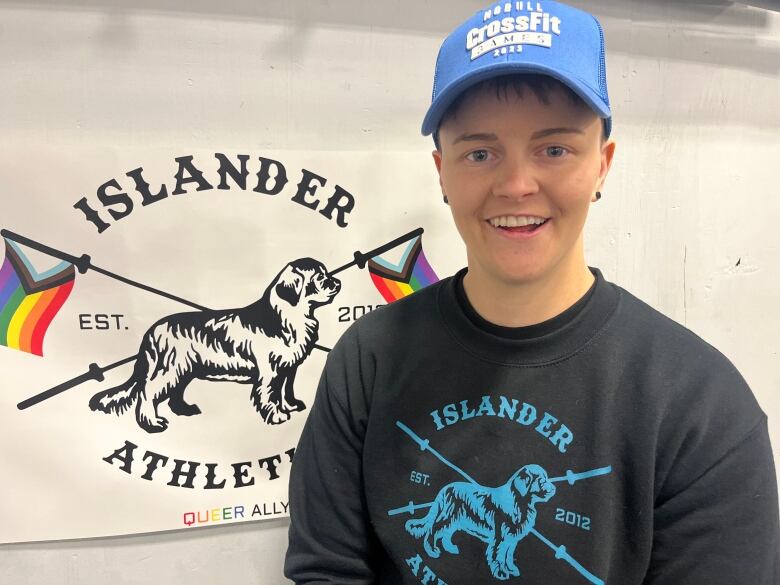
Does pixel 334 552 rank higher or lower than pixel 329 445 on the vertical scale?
lower

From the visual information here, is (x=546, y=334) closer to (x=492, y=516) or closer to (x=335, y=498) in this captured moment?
(x=492, y=516)

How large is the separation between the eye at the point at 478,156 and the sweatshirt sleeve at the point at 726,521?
1.22 feet

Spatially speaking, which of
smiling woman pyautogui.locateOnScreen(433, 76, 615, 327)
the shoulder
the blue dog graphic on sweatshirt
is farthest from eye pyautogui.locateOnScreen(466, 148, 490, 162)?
the blue dog graphic on sweatshirt

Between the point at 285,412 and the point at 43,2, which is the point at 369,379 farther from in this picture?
the point at 43,2

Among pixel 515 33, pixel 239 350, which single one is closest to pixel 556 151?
pixel 515 33

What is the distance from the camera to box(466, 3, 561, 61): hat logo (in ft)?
1.66

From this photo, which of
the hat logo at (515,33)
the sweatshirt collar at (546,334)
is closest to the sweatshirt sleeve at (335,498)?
the sweatshirt collar at (546,334)

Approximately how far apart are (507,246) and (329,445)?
0.33m

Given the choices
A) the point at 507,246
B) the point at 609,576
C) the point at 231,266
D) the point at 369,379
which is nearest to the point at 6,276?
the point at 231,266

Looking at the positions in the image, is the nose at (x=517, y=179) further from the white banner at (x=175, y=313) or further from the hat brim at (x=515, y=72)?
the white banner at (x=175, y=313)

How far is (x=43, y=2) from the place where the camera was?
2.38ft

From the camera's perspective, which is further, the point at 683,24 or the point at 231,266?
the point at 683,24

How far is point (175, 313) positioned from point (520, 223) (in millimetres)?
546

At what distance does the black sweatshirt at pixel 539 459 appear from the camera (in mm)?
519
